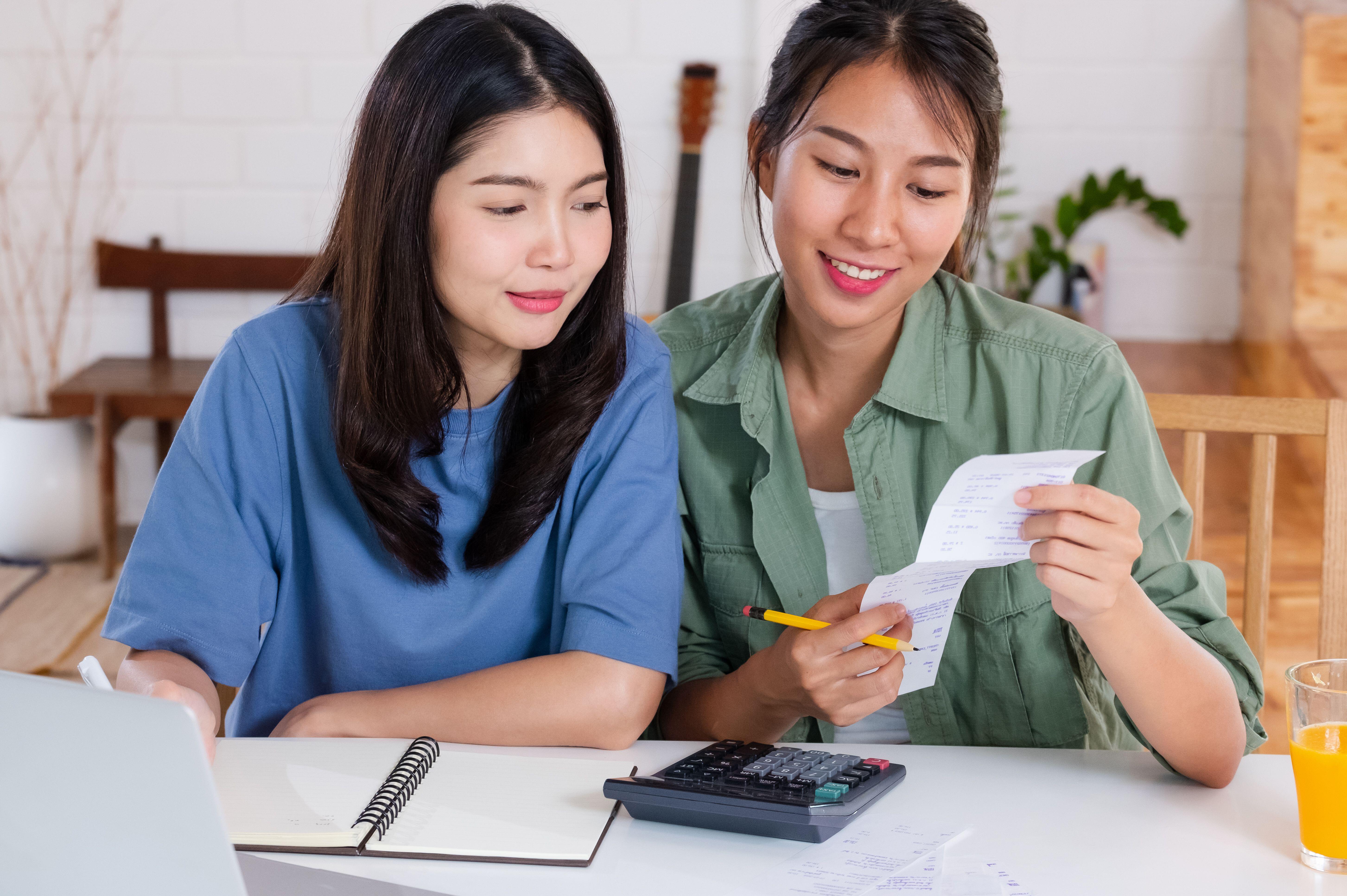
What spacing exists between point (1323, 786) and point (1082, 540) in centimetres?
21

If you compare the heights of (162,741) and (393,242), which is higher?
(393,242)

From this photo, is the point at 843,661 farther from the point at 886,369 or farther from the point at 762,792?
the point at 886,369

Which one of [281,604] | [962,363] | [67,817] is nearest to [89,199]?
[281,604]

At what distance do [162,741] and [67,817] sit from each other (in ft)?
0.27

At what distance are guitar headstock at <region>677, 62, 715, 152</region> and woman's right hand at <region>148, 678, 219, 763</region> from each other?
231 cm

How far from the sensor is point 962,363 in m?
1.23

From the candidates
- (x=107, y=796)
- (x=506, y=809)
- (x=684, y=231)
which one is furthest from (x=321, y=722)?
(x=684, y=231)

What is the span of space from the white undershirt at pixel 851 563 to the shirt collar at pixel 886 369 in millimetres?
110

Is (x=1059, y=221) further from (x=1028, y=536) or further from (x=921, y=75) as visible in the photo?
(x=1028, y=536)

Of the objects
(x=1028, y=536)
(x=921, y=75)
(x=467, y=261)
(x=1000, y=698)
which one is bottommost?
(x=1000, y=698)

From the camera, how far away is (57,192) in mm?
3154

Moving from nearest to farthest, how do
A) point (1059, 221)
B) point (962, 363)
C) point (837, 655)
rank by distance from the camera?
point (837, 655) → point (962, 363) → point (1059, 221)

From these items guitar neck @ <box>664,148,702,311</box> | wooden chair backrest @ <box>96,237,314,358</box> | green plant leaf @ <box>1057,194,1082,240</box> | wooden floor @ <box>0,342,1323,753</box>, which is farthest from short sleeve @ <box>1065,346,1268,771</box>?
wooden chair backrest @ <box>96,237,314,358</box>

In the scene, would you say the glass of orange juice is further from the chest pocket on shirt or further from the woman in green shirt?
the chest pocket on shirt
